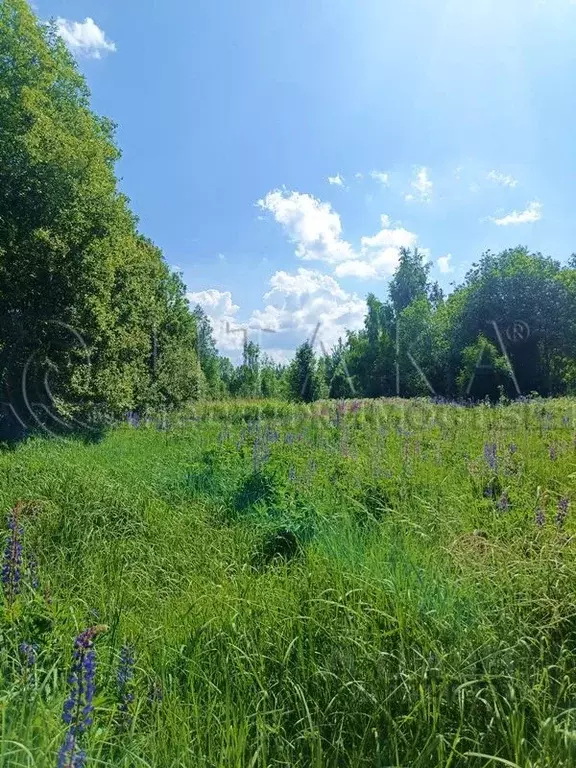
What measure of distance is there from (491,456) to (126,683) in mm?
4330

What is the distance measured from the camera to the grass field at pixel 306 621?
1722mm

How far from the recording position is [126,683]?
74.6 inches

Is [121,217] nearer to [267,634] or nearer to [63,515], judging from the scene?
[63,515]

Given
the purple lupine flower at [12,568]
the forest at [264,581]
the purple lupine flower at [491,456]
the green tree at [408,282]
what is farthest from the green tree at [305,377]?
the purple lupine flower at [12,568]

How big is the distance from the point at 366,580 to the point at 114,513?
3.09 metres

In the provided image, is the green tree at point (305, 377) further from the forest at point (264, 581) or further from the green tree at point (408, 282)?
the forest at point (264, 581)

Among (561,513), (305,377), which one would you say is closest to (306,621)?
(561,513)

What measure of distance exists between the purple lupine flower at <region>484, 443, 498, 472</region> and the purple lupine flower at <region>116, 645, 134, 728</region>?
407cm

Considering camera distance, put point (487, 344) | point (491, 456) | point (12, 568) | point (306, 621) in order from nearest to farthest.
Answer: point (12, 568), point (306, 621), point (491, 456), point (487, 344)

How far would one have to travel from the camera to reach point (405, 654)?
6.92 ft

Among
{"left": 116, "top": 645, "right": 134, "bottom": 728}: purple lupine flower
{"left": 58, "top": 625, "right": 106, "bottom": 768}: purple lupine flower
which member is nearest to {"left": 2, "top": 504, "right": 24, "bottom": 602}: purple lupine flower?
{"left": 116, "top": 645, "right": 134, "bottom": 728}: purple lupine flower

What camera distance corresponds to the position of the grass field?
1722 mm

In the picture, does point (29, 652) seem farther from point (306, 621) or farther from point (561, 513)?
point (561, 513)

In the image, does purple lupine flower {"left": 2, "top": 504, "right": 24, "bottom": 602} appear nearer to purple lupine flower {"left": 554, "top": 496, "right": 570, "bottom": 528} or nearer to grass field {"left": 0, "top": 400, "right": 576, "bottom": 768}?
grass field {"left": 0, "top": 400, "right": 576, "bottom": 768}
